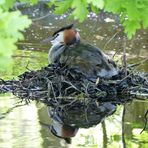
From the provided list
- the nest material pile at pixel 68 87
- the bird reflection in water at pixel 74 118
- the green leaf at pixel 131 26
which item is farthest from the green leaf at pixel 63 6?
the nest material pile at pixel 68 87

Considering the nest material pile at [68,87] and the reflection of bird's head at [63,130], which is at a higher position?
the nest material pile at [68,87]

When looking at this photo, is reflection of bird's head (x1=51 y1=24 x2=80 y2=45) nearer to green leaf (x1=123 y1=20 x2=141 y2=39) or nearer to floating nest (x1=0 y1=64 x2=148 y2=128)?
floating nest (x1=0 y1=64 x2=148 y2=128)

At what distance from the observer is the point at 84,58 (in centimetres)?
649

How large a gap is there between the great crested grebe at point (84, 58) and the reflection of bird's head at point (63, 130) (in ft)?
4.36

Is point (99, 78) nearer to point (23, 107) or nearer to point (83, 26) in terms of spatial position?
point (23, 107)

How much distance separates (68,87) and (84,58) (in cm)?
61

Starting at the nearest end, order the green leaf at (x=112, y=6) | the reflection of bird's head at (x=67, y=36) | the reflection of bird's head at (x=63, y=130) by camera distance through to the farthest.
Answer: the green leaf at (x=112, y=6) → the reflection of bird's head at (x=63, y=130) → the reflection of bird's head at (x=67, y=36)

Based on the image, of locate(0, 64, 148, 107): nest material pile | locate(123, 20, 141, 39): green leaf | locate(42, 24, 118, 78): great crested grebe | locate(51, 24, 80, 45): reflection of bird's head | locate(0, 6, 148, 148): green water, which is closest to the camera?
locate(123, 20, 141, 39): green leaf

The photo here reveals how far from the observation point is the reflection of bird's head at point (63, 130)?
4705mm

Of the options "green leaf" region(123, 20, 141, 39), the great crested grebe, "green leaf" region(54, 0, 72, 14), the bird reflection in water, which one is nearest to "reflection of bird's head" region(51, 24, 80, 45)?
the great crested grebe

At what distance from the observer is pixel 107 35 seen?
1151cm

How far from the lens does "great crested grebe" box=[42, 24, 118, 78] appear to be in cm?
638

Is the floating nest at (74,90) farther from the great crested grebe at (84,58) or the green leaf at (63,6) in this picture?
the green leaf at (63,6)

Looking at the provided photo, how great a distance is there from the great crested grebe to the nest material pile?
0.10 meters
